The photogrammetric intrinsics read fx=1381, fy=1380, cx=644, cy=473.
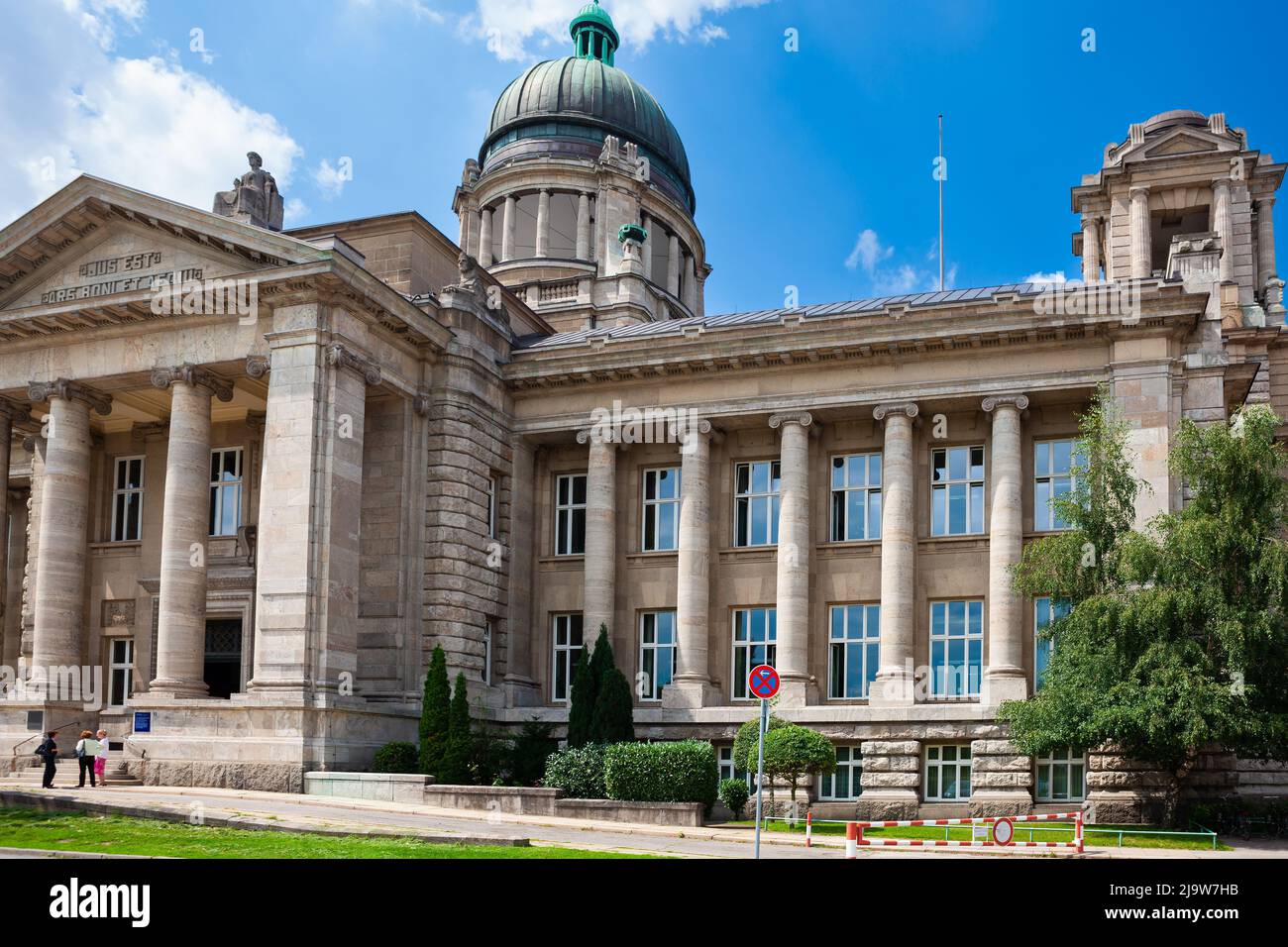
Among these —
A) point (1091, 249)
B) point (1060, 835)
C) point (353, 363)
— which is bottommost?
point (1060, 835)

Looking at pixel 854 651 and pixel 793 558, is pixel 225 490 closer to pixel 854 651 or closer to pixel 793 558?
pixel 793 558

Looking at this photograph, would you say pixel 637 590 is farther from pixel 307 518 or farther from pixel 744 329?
pixel 307 518

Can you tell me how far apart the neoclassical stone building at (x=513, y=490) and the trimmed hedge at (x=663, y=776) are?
6401mm

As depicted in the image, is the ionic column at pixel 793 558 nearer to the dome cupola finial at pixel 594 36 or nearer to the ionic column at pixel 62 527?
the ionic column at pixel 62 527

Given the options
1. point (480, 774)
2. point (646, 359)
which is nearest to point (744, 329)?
point (646, 359)

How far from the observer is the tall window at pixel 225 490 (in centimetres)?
4138

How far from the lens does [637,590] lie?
4147cm

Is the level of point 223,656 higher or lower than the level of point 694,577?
lower

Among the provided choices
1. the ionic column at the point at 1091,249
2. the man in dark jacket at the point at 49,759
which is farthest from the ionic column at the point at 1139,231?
the man in dark jacket at the point at 49,759

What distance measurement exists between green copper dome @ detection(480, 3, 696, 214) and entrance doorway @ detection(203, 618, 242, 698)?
106 ft

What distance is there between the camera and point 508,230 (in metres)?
64.4

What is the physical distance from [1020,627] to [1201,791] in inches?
235

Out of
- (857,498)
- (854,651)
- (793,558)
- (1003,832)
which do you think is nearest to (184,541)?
(793,558)

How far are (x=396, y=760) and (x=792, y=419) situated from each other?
14.5 metres
